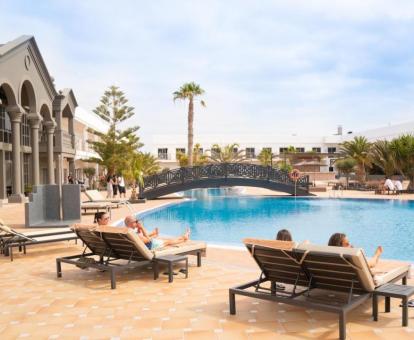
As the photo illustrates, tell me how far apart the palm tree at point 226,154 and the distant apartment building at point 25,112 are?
1108 inches

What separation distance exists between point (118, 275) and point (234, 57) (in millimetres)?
15125

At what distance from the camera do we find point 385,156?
30578mm

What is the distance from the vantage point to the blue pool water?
40.8 ft

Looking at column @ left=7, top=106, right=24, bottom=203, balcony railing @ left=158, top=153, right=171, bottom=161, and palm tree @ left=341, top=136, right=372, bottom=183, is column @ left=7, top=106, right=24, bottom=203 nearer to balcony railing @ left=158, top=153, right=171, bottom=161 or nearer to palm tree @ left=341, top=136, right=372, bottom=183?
palm tree @ left=341, top=136, right=372, bottom=183

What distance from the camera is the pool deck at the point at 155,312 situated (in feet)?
14.9

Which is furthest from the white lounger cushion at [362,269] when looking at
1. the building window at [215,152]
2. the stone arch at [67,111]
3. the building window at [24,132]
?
the building window at [215,152]

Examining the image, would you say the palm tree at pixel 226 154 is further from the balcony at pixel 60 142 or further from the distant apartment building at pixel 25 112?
the distant apartment building at pixel 25 112

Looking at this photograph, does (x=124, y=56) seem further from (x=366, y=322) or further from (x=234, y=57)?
(x=366, y=322)

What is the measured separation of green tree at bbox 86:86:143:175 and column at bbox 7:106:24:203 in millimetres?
13731

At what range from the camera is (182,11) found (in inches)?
566

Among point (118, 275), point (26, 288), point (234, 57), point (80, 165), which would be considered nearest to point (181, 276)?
point (118, 275)

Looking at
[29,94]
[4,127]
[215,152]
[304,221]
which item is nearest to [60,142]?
[4,127]

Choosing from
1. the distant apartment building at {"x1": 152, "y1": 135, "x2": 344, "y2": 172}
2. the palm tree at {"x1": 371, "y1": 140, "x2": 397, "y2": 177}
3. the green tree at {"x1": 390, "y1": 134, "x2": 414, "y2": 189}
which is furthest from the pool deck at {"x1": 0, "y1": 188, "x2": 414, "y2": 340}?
the distant apartment building at {"x1": 152, "y1": 135, "x2": 344, "y2": 172}

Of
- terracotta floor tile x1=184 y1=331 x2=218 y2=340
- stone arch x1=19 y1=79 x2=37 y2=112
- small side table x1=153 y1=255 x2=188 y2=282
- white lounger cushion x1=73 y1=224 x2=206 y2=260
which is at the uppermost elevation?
stone arch x1=19 y1=79 x2=37 y2=112
